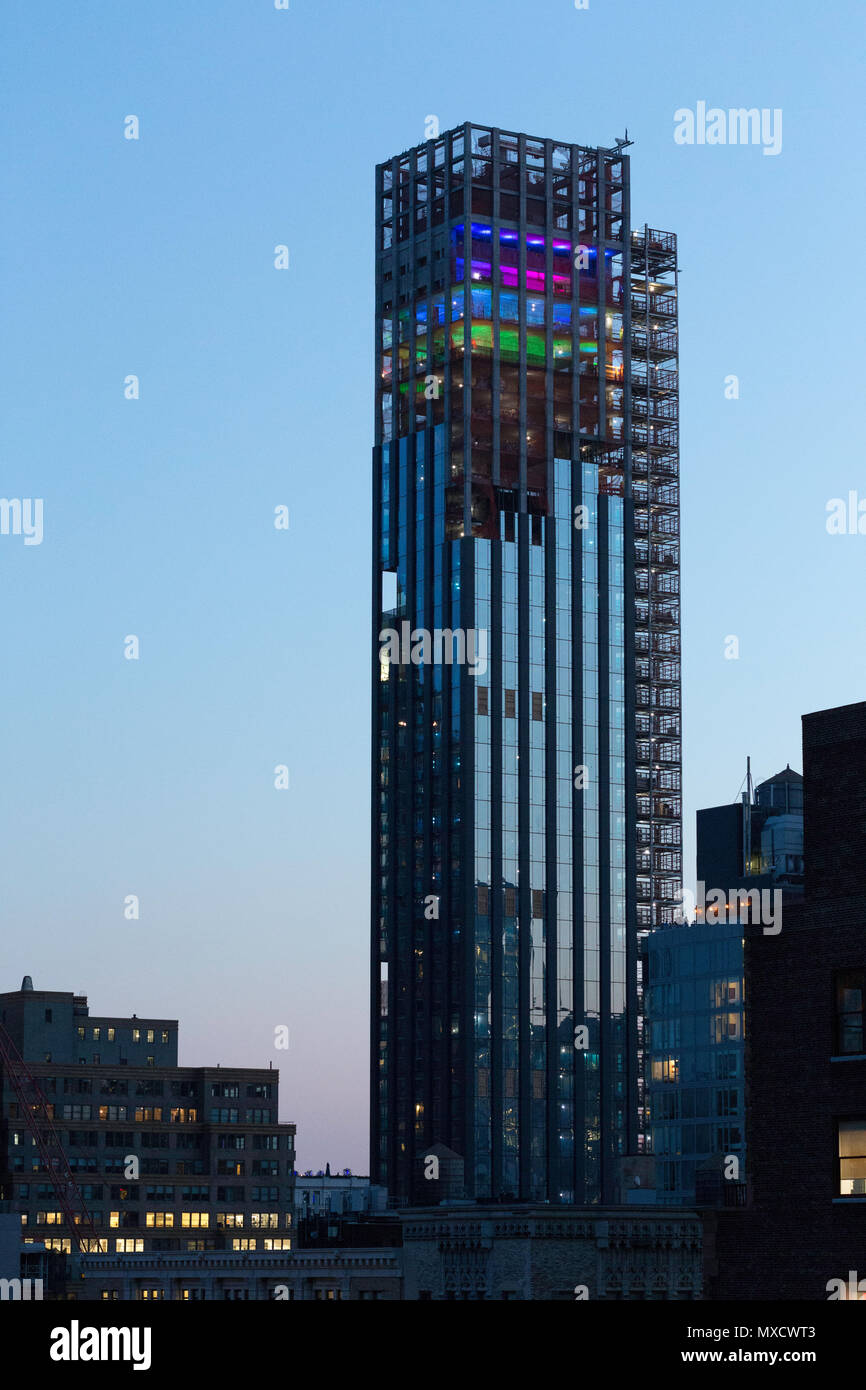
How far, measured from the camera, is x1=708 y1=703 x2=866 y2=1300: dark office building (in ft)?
198

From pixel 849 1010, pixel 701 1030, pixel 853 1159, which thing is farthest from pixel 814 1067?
pixel 701 1030

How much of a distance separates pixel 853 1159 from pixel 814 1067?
287cm

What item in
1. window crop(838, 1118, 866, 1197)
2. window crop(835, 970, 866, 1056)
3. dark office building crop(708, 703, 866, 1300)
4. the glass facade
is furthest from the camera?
the glass facade

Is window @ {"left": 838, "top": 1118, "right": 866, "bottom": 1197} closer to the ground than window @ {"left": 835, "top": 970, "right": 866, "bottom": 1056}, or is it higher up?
closer to the ground

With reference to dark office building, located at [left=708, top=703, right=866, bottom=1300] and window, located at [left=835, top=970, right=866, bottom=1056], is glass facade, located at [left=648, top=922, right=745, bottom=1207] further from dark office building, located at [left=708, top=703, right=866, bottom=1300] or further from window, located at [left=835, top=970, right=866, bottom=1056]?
window, located at [left=835, top=970, right=866, bottom=1056]

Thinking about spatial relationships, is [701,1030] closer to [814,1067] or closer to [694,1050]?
[694,1050]

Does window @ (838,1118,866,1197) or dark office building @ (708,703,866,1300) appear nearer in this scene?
window @ (838,1118,866,1197)

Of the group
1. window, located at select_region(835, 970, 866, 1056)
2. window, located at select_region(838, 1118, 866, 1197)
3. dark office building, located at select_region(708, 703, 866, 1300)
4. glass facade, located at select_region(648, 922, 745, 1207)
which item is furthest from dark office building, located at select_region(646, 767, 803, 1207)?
window, located at select_region(838, 1118, 866, 1197)

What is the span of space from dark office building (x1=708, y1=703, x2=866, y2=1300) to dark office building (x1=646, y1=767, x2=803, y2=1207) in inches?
4443

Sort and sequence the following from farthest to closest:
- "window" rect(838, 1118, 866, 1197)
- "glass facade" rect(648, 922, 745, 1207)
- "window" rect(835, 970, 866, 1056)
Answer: "glass facade" rect(648, 922, 745, 1207)
"window" rect(835, 970, 866, 1056)
"window" rect(838, 1118, 866, 1197)

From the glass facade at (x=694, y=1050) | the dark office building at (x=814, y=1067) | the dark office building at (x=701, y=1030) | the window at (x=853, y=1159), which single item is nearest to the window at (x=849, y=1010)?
the dark office building at (x=814, y=1067)

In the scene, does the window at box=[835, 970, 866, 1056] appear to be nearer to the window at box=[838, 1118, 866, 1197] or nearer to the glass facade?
the window at box=[838, 1118, 866, 1197]

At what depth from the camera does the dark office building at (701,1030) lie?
181625mm
